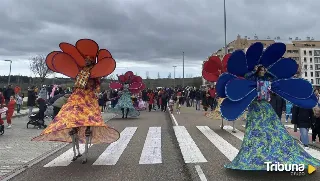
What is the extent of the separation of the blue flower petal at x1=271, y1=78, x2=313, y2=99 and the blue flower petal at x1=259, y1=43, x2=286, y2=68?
41cm

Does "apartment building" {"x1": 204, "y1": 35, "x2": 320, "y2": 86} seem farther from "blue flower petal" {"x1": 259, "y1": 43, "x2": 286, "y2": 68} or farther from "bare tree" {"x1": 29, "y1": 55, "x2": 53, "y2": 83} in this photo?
"blue flower petal" {"x1": 259, "y1": 43, "x2": 286, "y2": 68}

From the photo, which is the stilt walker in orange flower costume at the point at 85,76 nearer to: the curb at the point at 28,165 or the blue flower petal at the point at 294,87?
the curb at the point at 28,165

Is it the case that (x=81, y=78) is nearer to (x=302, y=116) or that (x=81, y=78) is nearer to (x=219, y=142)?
(x=219, y=142)

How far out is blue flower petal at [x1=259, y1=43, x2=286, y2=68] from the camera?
6.89 m

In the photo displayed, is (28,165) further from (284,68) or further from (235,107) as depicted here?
(284,68)

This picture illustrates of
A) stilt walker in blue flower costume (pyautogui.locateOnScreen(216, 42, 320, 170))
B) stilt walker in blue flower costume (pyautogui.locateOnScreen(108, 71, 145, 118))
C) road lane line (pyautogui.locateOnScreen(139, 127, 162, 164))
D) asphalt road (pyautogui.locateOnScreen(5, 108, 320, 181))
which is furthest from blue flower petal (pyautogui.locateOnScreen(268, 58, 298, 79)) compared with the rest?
stilt walker in blue flower costume (pyautogui.locateOnScreen(108, 71, 145, 118))

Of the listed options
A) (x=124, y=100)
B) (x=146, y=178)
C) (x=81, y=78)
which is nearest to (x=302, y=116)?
(x=146, y=178)

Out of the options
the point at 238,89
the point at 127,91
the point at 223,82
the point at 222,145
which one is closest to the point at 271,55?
the point at 238,89

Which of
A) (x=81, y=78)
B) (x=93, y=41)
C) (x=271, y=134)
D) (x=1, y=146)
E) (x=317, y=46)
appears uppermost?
(x=317, y=46)

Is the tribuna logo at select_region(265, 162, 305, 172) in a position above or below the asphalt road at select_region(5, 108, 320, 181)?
above

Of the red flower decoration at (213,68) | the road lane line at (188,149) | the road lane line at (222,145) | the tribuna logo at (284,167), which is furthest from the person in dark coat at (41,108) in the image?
the tribuna logo at (284,167)

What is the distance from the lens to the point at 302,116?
33.8 ft

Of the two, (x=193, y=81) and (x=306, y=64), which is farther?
(x=306, y=64)

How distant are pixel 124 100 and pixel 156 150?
12.5 m
